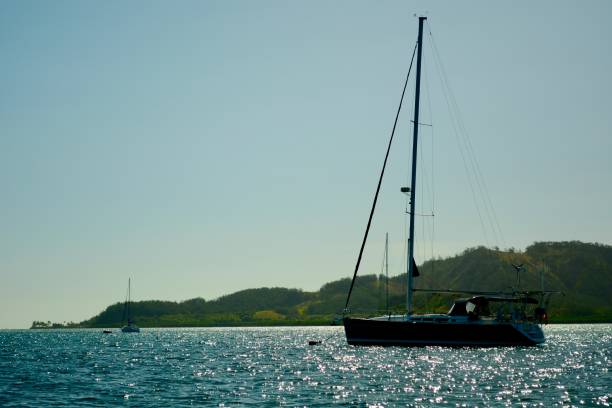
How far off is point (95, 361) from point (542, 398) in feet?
155

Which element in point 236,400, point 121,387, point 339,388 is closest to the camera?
point 236,400

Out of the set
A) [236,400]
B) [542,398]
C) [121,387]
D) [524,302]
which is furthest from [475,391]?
[524,302]

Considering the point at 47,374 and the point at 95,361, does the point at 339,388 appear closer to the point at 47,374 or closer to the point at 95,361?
the point at 47,374

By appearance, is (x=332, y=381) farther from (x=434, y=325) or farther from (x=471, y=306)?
(x=471, y=306)

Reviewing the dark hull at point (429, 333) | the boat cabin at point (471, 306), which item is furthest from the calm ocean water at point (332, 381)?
the boat cabin at point (471, 306)

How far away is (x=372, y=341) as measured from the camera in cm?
7269

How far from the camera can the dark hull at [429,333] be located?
232ft

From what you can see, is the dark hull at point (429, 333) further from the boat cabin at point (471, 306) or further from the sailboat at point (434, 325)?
the boat cabin at point (471, 306)

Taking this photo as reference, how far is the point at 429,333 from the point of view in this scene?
233 ft

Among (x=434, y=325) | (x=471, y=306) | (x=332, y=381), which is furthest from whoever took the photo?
(x=471, y=306)

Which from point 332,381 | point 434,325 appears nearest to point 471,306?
point 434,325

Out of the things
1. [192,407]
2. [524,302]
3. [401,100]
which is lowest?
[192,407]

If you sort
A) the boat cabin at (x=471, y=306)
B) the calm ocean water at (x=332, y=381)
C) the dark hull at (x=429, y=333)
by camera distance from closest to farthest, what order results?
the calm ocean water at (x=332, y=381) < the dark hull at (x=429, y=333) < the boat cabin at (x=471, y=306)

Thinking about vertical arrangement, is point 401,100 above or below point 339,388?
above
